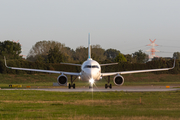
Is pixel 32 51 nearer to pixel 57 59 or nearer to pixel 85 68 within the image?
pixel 57 59

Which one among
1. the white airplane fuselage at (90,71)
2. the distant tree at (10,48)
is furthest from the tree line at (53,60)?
the white airplane fuselage at (90,71)

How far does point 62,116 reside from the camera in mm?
15961

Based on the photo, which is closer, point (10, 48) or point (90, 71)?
point (90, 71)

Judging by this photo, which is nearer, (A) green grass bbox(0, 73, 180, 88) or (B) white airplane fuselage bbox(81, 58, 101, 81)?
(B) white airplane fuselage bbox(81, 58, 101, 81)

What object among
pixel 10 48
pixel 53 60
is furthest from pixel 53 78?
pixel 10 48

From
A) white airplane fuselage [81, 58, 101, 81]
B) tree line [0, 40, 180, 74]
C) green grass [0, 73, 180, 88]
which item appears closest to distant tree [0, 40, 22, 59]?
tree line [0, 40, 180, 74]

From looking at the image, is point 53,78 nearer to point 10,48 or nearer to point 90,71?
point 90,71

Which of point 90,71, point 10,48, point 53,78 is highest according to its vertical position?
point 10,48

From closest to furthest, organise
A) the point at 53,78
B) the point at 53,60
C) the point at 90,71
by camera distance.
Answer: the point at 90,71 → the point at 53,78 → the point at 53,60

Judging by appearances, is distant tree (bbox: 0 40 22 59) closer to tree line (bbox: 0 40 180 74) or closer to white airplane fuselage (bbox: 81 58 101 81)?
tree line (bbox: 0 40 180 74)

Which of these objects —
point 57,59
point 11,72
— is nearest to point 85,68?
point 11,72

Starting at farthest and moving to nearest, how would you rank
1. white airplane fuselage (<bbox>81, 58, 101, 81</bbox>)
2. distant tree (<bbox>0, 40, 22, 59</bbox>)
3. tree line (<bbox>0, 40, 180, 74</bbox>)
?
distant tree (<bbox>0, 40, 22, 59</bbox>) < tree line (<bbox>0, 40, 180, 74</bbox>) < white airplane fuselage (<bbox>81, 58, 101, 81</bbox>)

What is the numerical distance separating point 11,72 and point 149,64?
121ft

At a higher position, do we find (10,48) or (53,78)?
(10,48)
